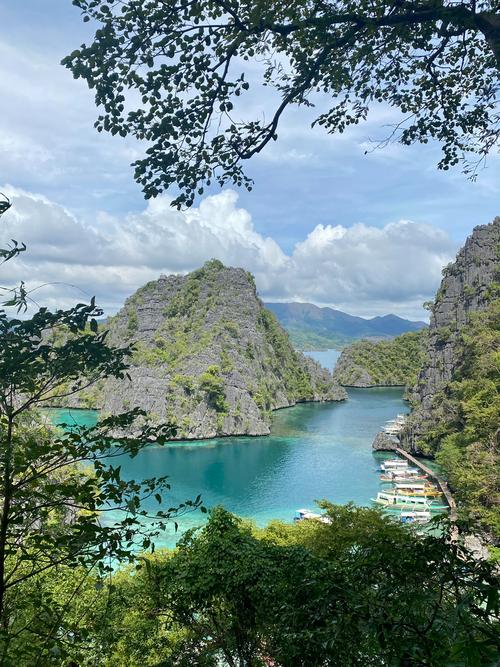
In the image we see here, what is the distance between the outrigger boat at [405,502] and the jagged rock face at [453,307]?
36.7ft

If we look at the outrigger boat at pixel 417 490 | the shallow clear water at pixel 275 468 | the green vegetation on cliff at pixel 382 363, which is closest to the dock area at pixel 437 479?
the outrigger boat at pixel 417 490

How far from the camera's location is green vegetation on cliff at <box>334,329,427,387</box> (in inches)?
3278

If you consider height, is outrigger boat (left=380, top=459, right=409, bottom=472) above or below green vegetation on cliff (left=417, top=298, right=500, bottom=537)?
below

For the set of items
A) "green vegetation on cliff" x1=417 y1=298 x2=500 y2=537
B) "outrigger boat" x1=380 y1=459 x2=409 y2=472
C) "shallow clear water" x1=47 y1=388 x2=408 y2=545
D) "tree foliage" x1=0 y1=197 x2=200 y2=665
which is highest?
"tree foliage" x1=0 y1=197 x2=200 y2=665

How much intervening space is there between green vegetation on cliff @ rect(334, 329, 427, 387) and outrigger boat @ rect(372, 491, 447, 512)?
60.4 m

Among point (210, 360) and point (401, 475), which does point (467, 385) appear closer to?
point (401, 475)

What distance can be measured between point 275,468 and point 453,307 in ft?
86.9

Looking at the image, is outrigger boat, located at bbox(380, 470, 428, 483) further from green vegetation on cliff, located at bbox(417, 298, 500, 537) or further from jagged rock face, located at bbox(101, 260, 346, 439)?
jagged rock face, located at bbox(101, 260, 346, 439)

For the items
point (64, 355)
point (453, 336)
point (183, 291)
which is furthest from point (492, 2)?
point (183, 291)

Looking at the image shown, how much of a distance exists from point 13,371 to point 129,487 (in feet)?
2.98

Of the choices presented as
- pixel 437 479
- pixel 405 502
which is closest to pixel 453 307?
pixel 437 479

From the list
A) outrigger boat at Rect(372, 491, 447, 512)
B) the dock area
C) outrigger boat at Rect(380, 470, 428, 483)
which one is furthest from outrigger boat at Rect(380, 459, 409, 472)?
outrigger boat at Rect(372, 491, 447, 512)

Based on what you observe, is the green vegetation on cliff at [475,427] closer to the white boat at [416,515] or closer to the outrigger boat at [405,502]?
the outrigger boat at [405,502]

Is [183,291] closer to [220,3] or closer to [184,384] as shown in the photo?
[184,384]
